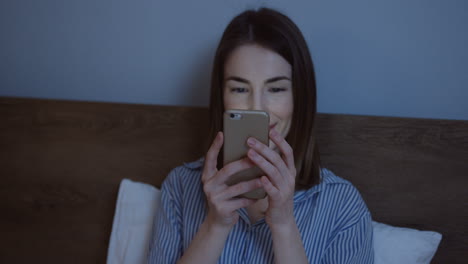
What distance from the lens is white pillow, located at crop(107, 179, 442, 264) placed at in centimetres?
89

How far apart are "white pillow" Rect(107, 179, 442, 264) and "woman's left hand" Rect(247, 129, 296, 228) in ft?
1.07

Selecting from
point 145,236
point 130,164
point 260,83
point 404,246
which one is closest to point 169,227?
point 145,236

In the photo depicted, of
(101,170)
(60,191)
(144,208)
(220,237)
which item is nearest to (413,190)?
(220,237)

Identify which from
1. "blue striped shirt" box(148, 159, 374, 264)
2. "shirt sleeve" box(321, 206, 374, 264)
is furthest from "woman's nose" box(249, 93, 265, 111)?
"shirt sleeve" box(321, 206, 374, 264)

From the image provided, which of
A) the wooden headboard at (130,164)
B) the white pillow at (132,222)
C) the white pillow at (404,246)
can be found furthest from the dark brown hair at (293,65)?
the white pillow at (132,222)

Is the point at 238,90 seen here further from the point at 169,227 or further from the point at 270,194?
the point at 169,227

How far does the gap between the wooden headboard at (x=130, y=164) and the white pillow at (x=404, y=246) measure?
55 millimetres

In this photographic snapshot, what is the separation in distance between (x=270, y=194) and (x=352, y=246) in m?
0.26

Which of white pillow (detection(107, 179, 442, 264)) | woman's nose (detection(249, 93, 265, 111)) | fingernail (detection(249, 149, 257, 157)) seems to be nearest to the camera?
fingernail (detection(249, 149, 257, 157))

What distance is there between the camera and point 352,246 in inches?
32.1

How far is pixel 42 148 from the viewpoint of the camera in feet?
3.88

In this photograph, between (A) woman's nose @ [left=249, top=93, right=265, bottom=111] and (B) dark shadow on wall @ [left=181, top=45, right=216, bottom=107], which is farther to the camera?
(B) dark shadow on wall @ [left=181, top=45, right=216, bottom=107]

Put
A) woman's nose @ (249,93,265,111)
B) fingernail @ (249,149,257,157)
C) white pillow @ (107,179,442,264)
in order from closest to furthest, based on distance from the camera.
→ fingernail @ (249,149,257,157) → woman's nose @ (249,93,265,111) → white pillow @ (107,179,442,264)

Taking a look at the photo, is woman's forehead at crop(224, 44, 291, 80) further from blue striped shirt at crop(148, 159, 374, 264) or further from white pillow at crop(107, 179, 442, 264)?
white pillow at crop(107, 179, 442, 264)
